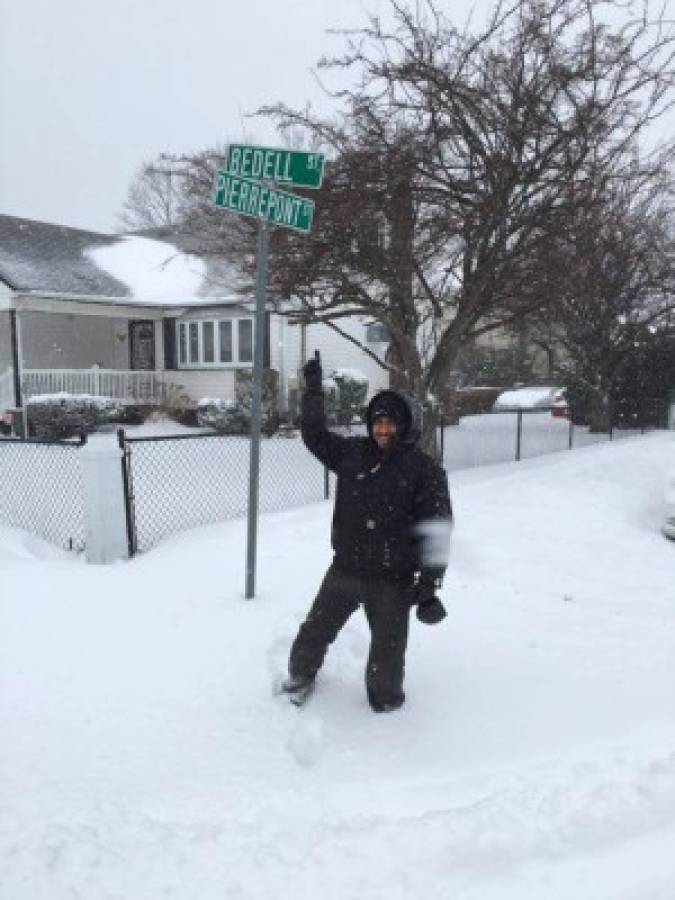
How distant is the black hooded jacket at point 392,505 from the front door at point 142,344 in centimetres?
1743

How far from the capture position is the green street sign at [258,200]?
14.6 feet

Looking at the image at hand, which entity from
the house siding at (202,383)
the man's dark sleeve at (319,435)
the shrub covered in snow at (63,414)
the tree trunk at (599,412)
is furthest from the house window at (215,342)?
the man's dark sleeve at (319,435)

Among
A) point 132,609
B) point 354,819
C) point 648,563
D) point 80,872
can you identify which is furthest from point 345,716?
point 648,563

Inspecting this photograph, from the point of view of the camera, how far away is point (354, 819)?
2.81 m

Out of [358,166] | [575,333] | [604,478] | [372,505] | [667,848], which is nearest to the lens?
[667,848]

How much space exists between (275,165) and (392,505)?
2.38 m

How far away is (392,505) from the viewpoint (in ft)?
11.3

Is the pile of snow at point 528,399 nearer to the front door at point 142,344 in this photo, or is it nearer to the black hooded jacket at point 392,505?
the front door at point 142,344

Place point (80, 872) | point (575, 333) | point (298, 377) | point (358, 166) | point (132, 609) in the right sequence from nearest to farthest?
point (80, 872)
point (132, 609)
point (358, 166)
point (575, 333)
point (298, 377)

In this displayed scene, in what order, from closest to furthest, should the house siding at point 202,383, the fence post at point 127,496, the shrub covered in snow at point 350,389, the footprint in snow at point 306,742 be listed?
the footprint in snow at point 306,742, the fence post at point 127,496, the shrub covered in snow at point 350,389, the house siding at point 202,383

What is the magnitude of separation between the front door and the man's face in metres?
17.5

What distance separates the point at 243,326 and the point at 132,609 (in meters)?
14.5

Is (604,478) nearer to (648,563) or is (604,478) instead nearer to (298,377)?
(648,563)

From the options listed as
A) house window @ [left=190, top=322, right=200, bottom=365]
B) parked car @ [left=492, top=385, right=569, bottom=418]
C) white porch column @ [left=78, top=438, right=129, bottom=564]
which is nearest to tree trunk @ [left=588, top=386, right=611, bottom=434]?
parked car @ [left=492, top=385, right=569, bottom=418]
